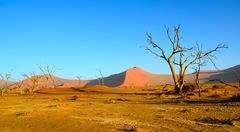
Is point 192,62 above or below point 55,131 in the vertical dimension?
above

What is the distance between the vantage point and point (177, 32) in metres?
27.3

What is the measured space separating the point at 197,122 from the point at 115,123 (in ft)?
7.60

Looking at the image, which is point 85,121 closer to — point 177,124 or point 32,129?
point 32,129

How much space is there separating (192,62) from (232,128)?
62.7ft

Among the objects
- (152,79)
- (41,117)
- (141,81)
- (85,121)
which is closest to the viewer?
(85,121)

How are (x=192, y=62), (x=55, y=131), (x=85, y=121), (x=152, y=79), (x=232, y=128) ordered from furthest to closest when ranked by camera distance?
(x=152, y=79) → (x=192, y=62) → (x=85, y=121) → (x=55, y=131) → (x=232, y=128)

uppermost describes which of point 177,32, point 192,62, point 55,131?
point 177,32

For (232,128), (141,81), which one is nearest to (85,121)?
(232,128)

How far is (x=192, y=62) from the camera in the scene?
26.4m

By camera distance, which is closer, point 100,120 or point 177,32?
point 100,120

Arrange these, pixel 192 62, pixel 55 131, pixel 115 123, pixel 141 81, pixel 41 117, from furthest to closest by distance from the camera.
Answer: pixel 141 81 < pixel 192 62 < pixel 41 117 < pixel 115 123 < pixel 55 131

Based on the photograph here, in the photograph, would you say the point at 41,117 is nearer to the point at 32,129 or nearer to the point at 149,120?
the point at 32,129

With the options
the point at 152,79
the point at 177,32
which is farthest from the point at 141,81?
the point at 177,32

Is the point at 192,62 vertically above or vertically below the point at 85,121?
above
